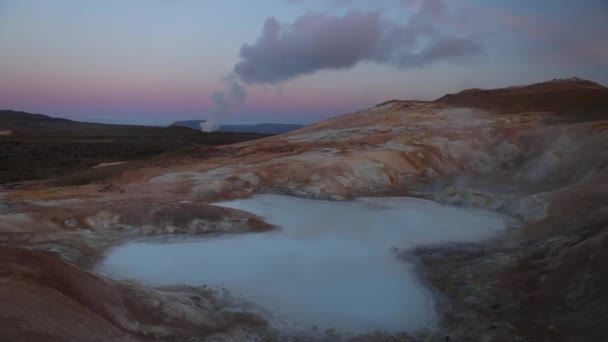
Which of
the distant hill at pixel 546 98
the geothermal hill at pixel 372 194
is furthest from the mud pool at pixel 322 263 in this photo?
the distant hill at pixel 546 98

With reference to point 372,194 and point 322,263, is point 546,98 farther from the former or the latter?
point 322,263

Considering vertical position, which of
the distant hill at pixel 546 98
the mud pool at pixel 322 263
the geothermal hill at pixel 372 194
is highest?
the distant hill at pixel 546 98

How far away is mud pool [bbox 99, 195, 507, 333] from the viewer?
1072cm

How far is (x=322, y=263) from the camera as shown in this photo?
14188mm

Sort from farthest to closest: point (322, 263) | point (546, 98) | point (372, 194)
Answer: point (546, 98) → point (372, 194) → point (322, 263)

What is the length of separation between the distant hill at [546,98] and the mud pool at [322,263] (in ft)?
87.7

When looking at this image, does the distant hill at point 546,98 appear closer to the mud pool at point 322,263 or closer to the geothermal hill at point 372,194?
the geothermal hill at point 372,194

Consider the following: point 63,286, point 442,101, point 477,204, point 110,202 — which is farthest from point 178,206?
point 442,101

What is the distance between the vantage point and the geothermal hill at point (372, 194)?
843 centimetres

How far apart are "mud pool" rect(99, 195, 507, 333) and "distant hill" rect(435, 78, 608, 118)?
26743mm

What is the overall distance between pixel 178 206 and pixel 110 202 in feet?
11.1

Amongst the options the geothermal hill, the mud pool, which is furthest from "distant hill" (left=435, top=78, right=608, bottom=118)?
the mud pool

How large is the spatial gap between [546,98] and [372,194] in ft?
102

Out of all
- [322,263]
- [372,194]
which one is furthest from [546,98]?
[322,263]
